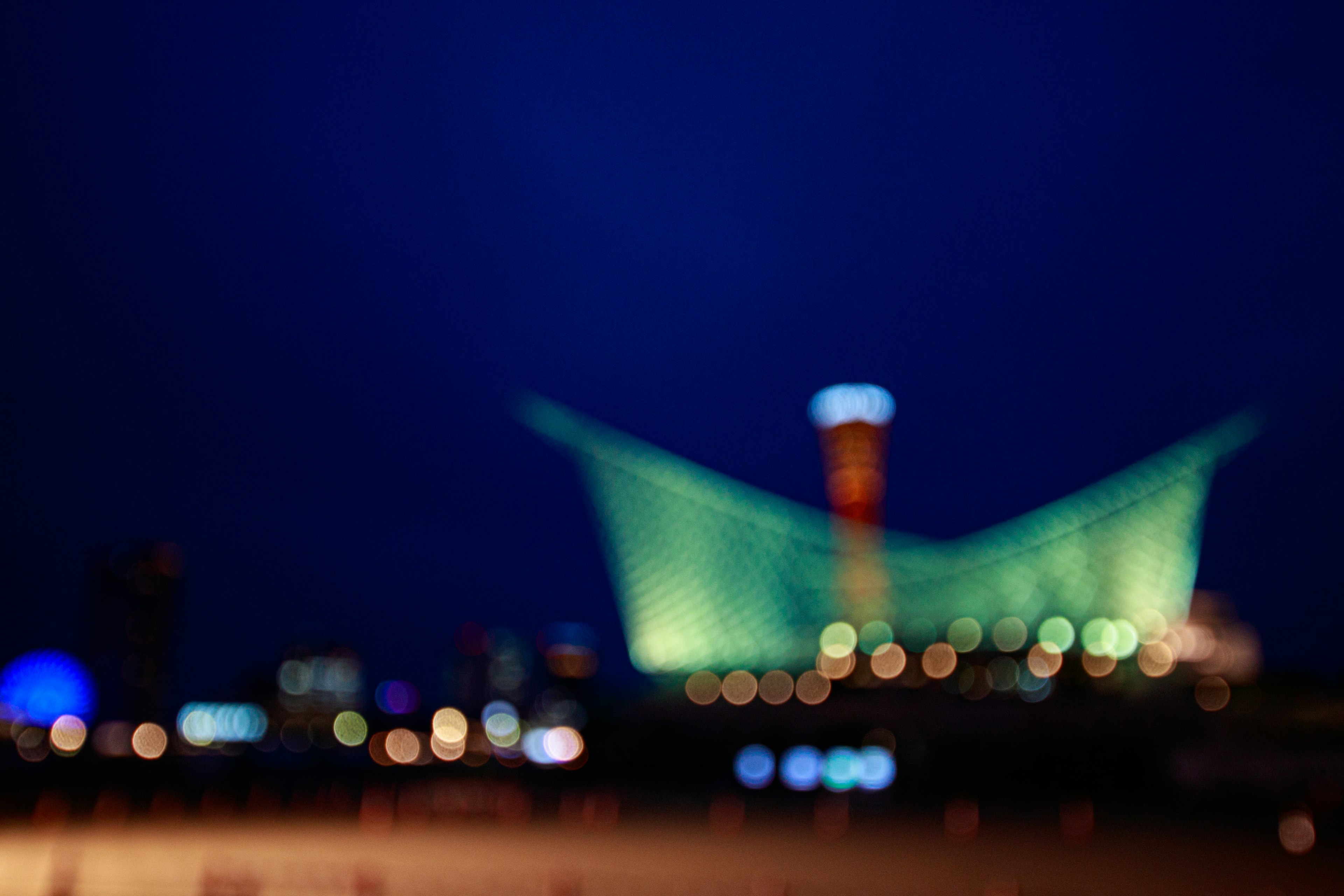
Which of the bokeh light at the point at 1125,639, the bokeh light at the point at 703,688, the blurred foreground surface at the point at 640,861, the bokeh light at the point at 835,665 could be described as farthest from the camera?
the bokeh light at the point at 1125,639

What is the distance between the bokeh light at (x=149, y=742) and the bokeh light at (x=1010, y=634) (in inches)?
1001

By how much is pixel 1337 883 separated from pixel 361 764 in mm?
22794

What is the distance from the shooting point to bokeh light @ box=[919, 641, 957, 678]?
36.5 m

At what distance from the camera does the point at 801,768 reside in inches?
987

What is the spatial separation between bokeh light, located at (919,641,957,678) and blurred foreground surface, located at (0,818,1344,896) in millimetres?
23892

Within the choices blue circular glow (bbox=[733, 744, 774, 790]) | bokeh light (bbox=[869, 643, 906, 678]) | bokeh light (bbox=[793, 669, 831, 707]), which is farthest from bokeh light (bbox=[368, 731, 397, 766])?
bokeh light (bbox=[869, 643, 906, 678])

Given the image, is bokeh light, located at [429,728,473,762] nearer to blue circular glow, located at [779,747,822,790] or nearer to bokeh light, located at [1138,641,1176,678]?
blue circular glow, located at [779,747,822,790]

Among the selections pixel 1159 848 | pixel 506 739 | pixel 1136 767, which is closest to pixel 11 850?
pixel 1159 848

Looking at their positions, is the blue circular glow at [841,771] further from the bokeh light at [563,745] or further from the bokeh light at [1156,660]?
the bokeh light at [1156,660]

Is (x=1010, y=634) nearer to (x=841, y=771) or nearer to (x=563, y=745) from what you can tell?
(x=563, y=745)

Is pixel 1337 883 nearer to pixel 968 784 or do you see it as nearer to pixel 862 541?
pixel 968 784

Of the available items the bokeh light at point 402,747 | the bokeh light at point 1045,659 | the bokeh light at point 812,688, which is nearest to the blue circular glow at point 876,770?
the bokeh light at point 812,688

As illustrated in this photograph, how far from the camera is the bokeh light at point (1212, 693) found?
30016 mm

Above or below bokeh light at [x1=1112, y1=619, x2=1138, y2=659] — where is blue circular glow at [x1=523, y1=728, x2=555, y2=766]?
below
